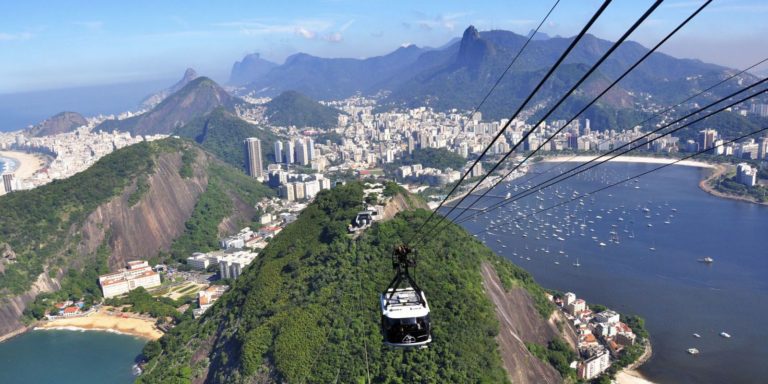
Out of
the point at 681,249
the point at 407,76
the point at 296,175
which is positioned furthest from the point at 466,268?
the point at 407,76

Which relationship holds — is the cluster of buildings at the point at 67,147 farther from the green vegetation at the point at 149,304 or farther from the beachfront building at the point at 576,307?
the beachfront building at the point at 576,307

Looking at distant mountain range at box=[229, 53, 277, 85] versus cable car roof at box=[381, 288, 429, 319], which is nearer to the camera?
cable car roof at box=[381, 288, 429, 319]

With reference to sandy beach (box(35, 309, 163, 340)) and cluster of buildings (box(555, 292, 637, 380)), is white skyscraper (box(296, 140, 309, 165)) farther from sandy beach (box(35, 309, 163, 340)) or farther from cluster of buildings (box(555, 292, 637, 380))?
cluster of buildings (box(555, 292, 637, 380))

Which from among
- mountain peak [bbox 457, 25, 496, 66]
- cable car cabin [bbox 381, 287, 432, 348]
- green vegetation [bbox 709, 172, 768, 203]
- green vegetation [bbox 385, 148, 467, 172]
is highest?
mountain peak [bbox 457, 25, 496, 66]

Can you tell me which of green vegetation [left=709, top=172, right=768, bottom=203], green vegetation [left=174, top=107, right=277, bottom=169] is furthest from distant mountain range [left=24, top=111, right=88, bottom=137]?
green vegetation [left=709, top=172, right=768, bottom=203]

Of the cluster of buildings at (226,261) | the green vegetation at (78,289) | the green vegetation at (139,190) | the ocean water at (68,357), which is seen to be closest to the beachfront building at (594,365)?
the ocean water at (68,357)

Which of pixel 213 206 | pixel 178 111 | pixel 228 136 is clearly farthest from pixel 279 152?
pixel 178 111

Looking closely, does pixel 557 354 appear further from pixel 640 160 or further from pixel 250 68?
pixel 250 68
